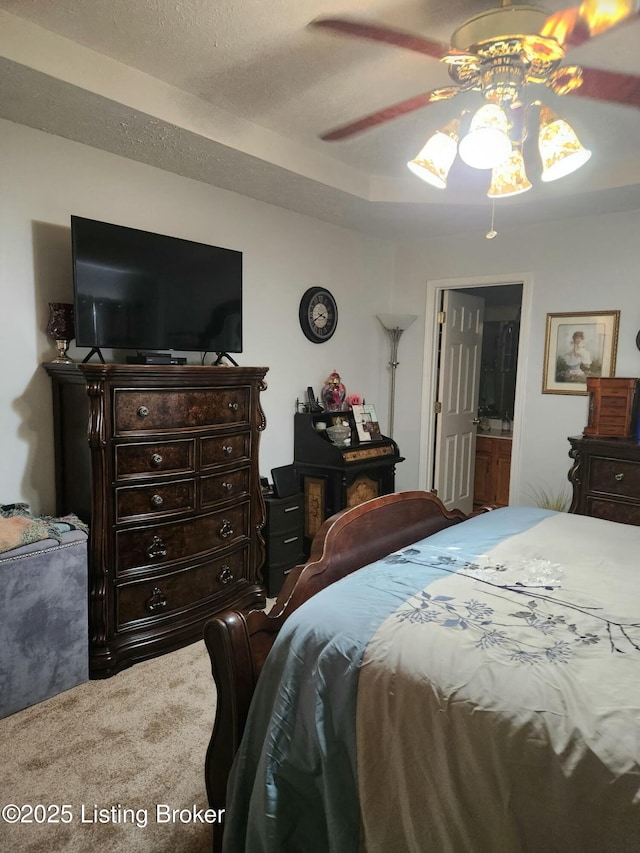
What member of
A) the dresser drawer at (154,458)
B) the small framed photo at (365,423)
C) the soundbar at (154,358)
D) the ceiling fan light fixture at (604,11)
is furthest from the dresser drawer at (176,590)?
the ceiling fan light fixture at (604,11)

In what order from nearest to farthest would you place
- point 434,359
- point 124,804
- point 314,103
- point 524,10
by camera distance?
point 524,10 < point 124,804 < point 314,103 < point 434,359

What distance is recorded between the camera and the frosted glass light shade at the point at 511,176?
75.2 inches

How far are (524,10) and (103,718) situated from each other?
2.87m

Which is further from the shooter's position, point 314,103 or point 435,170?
point 314,103

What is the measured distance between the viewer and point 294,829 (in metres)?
1.30

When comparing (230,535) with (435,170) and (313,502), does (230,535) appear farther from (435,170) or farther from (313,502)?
(435,170)

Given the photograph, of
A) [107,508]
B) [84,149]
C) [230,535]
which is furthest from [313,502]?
[84,149]

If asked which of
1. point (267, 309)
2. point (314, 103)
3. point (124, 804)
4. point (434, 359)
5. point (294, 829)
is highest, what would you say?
point (314, 103)

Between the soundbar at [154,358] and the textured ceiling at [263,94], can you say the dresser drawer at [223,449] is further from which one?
the textured ceiling at [263,94]

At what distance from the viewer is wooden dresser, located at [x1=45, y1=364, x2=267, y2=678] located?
2465mm

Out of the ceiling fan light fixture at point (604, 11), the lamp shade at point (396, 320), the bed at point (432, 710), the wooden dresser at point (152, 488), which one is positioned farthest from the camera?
the lamp shade at point (396, 320)

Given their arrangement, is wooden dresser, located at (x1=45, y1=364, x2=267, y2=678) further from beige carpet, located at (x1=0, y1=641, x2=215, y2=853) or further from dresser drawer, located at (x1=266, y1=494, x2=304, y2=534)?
dresser drawer, located at (x1=266, y1=494, x2=304, y2=534)

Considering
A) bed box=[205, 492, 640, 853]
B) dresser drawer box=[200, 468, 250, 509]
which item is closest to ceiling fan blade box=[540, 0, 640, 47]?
bed box=[205, 492, 640, 853]

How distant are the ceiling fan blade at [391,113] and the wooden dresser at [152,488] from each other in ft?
4.15
